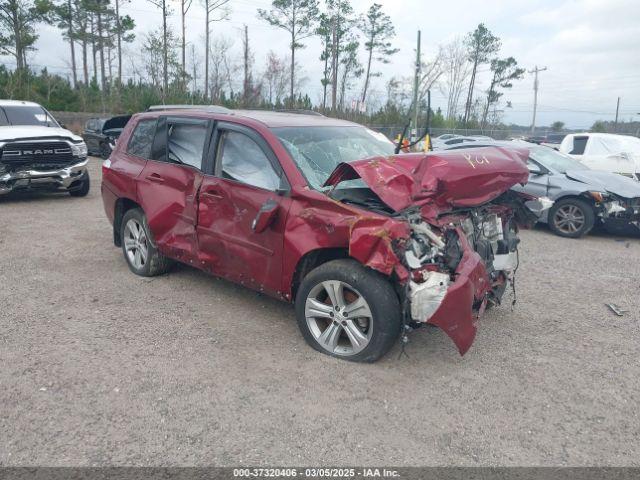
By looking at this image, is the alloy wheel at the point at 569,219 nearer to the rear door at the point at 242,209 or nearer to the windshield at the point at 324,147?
the windshield at the point at 324,147

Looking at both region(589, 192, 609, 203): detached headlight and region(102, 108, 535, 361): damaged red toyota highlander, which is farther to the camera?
region(589, 192, 609, 203): detached headlight

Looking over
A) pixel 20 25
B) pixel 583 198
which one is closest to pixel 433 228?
pixel 583 198

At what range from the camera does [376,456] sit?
282cm

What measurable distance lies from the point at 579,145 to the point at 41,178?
12389mm

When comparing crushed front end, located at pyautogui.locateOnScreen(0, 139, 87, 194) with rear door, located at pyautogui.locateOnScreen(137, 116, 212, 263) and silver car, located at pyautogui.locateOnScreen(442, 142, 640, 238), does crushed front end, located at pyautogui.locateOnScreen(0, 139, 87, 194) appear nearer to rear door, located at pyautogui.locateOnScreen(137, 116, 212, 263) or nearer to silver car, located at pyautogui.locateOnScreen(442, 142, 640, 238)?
rear door, located at pyautogui.locateOnScreen(137, 116, 212, 263)

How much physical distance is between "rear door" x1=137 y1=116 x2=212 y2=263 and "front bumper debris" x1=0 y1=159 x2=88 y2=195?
5.39 metres

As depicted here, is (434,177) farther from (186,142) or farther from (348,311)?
(186,142)

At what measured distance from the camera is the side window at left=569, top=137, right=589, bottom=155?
42.8 feet

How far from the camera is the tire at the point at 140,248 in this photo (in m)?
5.42

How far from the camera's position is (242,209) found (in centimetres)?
425

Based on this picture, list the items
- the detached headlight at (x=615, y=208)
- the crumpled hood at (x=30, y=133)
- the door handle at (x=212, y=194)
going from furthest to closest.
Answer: the crumpled hood at (x=30, y=133) → the detached headlight at (x=615, y=208) → the door handle at (x=212, y=194)

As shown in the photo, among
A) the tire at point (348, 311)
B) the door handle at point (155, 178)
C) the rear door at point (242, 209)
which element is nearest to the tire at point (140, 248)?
the door handle at point (155, 178)

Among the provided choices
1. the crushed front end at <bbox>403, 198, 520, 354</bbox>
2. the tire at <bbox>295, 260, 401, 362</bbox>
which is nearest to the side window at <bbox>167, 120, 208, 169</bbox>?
the tire at <bbox>295, 260, 401, 362</bbox>

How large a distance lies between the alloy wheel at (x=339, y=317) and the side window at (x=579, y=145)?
37.6 ft
